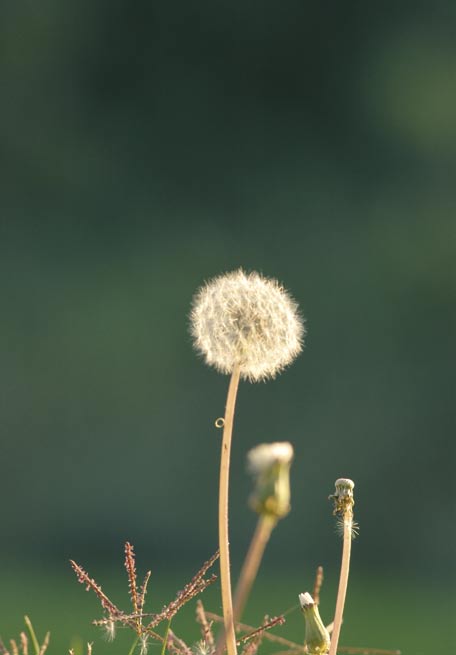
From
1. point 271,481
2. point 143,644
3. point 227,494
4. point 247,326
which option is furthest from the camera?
point 247,326

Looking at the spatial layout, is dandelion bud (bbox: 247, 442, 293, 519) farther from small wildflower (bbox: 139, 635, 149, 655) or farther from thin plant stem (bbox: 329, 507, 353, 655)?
small wildflower (bbox: 139, 635, 149, 655)

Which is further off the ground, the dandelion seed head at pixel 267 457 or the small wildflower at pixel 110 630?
the dandelion seed head at pixel 267 457

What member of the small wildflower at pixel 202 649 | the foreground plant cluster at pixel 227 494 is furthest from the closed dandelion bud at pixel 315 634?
the small wildflower at pixel 202 649

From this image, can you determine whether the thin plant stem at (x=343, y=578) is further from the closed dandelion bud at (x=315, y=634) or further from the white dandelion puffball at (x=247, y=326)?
the white dandelion puffball at (x=247, y=326)

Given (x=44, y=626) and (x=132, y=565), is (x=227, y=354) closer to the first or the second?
(x=132, y=565)

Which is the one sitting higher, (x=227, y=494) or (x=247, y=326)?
(x=247, y=326)

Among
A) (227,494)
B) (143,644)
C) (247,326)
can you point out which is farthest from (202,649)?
(247,326)

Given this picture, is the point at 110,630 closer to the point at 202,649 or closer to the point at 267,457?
the point at 202,649

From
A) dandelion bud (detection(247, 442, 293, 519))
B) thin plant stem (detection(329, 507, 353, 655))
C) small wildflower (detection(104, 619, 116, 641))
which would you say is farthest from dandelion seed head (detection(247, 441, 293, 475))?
small wildflower (detection(104, 619, 116, 641))
